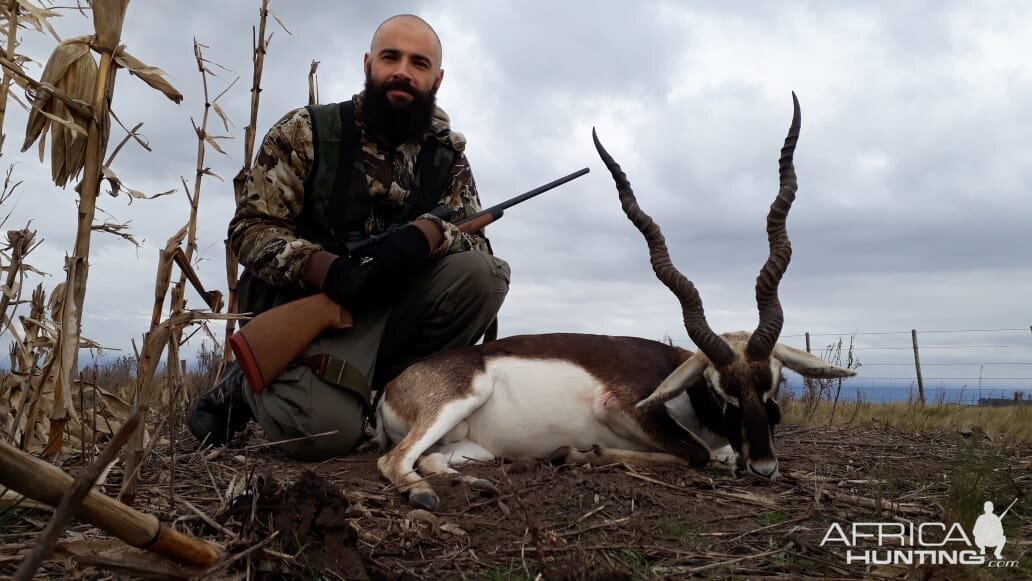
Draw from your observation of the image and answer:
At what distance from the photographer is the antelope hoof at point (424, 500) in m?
3.21

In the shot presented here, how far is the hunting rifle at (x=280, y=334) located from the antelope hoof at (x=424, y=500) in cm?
148

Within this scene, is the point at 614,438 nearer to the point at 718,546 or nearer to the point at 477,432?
the point at 477,432

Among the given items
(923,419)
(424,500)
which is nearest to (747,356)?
(424,500)

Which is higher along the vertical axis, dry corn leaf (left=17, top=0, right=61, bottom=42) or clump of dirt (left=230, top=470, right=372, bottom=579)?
dry corn leaf (left=17, top=0, right=61, bottom=42)

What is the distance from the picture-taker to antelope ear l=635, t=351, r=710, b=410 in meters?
4.11

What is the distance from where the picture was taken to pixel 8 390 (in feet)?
12.3

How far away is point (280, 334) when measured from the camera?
171 inches

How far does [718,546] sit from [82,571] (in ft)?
6.69

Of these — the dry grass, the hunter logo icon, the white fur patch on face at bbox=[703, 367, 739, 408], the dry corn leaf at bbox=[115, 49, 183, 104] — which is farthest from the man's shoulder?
the dry grass

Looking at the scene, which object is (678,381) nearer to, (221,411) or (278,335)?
(278,335)

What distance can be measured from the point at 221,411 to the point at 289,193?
1.47 meters

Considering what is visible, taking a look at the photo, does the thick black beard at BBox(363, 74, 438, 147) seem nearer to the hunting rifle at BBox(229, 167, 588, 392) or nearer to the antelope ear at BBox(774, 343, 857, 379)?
the hunting rifle at BBox(229, 167, 588, 392)

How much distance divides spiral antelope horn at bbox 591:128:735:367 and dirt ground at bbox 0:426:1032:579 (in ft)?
2.16

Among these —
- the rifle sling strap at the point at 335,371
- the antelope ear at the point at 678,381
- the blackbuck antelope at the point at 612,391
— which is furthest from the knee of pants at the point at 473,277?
the antelope ear at the point at 678,381
